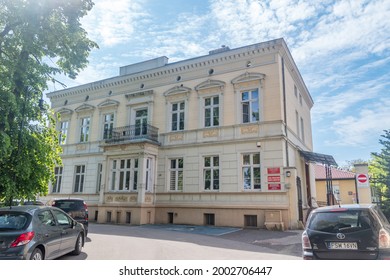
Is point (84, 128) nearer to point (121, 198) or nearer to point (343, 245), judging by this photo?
point (121, 198)

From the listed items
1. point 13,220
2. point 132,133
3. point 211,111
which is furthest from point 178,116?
point 13,220

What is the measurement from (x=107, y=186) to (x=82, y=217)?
8.17m

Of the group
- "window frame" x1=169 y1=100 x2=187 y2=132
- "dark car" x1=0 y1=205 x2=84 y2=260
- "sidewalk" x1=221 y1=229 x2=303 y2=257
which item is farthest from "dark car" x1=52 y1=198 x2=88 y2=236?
"window frame" x1=169 y1=100 x2=187 y2=132

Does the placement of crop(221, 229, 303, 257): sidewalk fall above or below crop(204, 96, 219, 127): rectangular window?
below

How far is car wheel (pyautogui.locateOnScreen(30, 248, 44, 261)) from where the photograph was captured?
6.35m

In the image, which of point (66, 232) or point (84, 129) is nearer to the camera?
point (66, 232)

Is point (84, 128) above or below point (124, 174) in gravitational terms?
above

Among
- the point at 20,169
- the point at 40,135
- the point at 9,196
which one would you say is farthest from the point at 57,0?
the point at 9,196

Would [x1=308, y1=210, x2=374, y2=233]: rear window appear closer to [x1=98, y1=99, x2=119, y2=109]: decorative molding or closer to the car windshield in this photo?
the car windshield

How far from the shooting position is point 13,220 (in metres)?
6.70

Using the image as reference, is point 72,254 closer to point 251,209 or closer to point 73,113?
point 251,209

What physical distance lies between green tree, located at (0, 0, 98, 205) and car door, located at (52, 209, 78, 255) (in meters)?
2.31

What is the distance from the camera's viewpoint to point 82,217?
12.3 metres

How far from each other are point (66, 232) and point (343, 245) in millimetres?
6591
